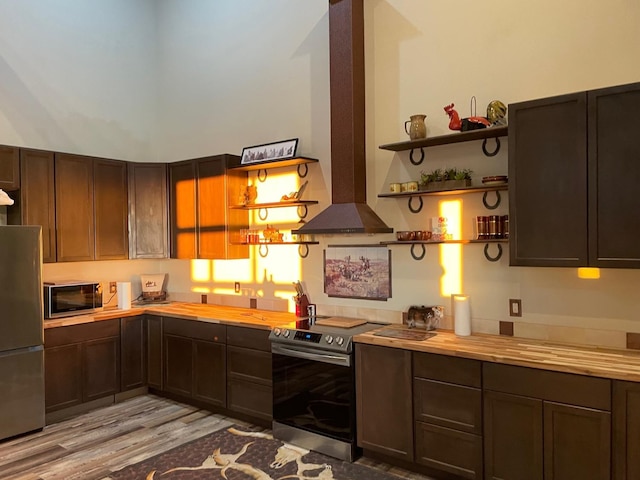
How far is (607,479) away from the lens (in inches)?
94.7

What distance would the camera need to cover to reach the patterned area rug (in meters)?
3.11

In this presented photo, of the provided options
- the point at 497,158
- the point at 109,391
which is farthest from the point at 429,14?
the point at 109,391

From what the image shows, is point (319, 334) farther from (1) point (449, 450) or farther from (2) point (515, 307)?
(2) point (515, 307)

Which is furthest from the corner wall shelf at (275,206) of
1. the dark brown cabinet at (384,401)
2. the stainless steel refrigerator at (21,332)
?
the stainless steel refrigerator at (21,332)

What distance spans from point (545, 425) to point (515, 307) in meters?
0.87

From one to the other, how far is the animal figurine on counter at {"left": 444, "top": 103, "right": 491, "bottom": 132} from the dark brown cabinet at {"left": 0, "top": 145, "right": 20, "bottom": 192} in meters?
3.49

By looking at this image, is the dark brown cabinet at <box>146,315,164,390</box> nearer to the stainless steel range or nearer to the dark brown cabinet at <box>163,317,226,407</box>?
the dark brown cabinet at <box>163,317,226,407</box>

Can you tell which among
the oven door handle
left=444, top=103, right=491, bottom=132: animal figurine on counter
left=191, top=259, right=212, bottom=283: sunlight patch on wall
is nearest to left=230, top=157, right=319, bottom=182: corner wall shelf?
left=191, top=259, right=212, bottom=283: sunlight patch on wall

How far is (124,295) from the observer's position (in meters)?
4.70

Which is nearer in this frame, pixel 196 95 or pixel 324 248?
pixel 324 248

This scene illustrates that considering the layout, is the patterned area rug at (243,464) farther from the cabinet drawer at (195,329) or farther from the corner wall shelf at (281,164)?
the corner wall shelf at (281,164)

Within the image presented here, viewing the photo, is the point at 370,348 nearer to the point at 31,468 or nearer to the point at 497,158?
the point at 497,158

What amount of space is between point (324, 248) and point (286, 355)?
1030 mm

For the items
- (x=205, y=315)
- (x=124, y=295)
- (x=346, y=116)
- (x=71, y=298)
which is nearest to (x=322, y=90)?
(x=346, y=116)
